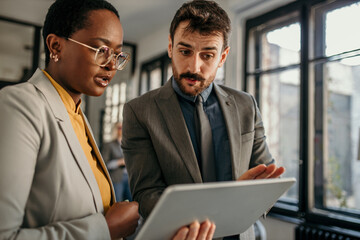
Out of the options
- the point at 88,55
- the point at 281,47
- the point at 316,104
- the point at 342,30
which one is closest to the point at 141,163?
the point at 88,55

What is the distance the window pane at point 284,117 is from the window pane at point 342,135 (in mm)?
379

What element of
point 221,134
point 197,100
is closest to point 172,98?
point 197,100

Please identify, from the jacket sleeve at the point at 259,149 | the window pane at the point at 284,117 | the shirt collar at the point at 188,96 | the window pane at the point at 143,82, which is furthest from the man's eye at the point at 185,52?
the window pane at the point at 143,82

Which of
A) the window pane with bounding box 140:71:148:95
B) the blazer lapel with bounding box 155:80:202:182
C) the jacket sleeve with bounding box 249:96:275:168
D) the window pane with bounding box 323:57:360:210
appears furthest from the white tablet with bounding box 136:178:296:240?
the window pane with bounding box 140:71:148:95

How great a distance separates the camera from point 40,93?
2.56 ft

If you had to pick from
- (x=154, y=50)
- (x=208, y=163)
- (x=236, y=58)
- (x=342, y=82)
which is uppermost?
(x=154, y=50)

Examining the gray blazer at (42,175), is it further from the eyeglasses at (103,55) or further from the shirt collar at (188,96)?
A: the shirt collar at (188,96)

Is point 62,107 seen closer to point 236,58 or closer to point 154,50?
point 236,58

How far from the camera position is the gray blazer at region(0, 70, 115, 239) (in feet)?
2.05

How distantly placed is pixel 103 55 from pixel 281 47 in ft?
11.4

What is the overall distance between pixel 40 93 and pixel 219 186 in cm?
50

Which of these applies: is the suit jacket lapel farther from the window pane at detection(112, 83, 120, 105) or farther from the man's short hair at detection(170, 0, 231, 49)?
the window pane at detection(112, 83, 120, 105)

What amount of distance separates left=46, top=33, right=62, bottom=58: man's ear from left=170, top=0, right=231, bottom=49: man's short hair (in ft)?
1.55

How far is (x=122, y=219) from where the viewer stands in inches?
31.3
